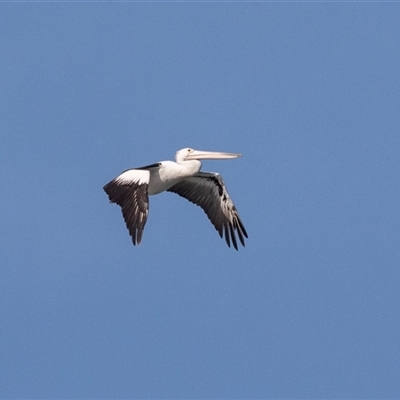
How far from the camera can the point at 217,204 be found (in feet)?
93.8

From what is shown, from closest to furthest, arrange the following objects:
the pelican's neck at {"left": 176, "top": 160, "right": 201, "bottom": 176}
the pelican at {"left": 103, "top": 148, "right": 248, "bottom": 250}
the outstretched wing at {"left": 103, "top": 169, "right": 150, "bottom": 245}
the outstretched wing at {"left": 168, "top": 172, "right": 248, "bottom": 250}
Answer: the outstretched wing at {"left": 103, "top": 169, "right": 150, "bottom": 245}, the pelican at {"left": 103, "top": 148, "right": 248, "bottom": 250}, the pelican's neck at {"left": 176, "top": 160, "right": 201, "bottom": 176}, the outstretched wing at {"left": 168, "top": 172, "right": 248, "bottom": 250}

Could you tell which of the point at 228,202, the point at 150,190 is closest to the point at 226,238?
the point at 228,202

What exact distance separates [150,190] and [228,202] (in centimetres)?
267

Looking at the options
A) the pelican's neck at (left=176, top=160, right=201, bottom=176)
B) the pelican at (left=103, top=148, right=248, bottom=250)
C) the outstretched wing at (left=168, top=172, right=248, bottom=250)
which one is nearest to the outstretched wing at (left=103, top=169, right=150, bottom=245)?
the pelican at (left=103, top=148, right=248, bottom=250)

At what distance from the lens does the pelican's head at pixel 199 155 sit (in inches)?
1072

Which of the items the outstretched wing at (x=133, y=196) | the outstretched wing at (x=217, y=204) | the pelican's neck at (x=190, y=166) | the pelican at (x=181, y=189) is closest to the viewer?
the outstretched wing at (x=133, y=196)

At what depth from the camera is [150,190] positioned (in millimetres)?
26406

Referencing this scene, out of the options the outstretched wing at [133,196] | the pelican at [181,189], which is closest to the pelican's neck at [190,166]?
the pelican at [181,189]

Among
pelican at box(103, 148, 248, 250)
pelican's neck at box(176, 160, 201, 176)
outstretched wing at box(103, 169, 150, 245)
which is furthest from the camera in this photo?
pelican's neck at box(176, 160, 201, 176)

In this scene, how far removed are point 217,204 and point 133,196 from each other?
425 cm

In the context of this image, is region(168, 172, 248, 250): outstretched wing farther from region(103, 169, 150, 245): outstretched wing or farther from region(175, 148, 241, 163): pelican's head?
region(103, 169, 150, 245): outstretched wing

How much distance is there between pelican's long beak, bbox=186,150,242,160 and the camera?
89.8 ft

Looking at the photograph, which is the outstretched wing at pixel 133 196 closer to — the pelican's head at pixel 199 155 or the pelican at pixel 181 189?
the pelican at pixel 181 189

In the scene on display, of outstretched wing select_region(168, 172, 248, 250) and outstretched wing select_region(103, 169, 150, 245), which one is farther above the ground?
outstretched wing select_region(168, 172, 248, 250)
